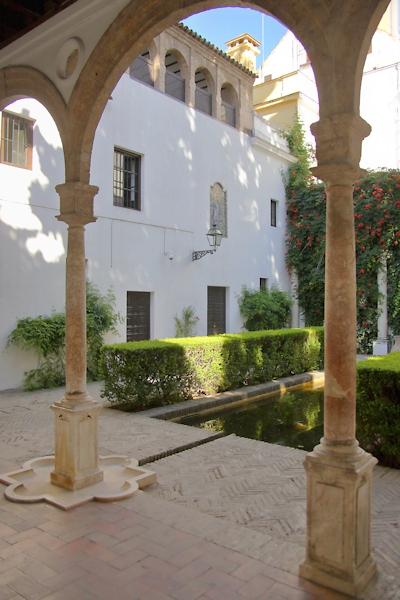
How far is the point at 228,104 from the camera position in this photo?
15.1 metres

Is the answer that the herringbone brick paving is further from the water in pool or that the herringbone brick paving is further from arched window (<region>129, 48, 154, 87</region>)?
arched window (<region>129, 48, 154, 87</region>)

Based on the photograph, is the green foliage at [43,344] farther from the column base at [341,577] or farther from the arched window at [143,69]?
the column base at [341,577]

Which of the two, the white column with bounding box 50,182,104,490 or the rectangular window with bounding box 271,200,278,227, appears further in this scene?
the rectangular window with bounding box 271,200,278,227

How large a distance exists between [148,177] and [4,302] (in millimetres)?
4918

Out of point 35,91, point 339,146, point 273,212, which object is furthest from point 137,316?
point 339,146

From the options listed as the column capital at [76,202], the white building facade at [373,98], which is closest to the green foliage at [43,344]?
the column capital at [76,202]

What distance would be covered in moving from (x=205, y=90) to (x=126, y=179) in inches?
181

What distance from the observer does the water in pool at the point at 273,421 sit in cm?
667

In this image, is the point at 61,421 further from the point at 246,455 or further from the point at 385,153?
the point at 385,153

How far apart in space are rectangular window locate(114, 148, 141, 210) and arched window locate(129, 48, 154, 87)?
6.52ft

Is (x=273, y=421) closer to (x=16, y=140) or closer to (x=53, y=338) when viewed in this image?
(x=53, y=338)

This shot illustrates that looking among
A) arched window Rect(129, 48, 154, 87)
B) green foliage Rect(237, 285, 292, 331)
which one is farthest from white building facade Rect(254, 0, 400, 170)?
arched window Rect(129, 48, 154, 87)

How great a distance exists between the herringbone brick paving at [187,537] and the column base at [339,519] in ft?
0.27

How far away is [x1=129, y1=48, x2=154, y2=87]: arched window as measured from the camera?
11.9 metres
